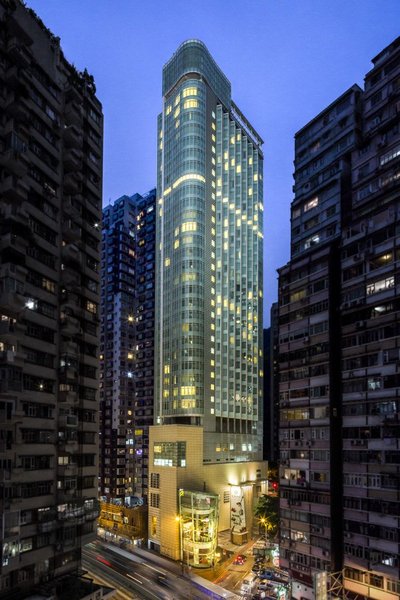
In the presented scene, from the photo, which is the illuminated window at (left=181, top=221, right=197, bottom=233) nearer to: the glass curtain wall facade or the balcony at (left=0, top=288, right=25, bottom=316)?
the glass curtain wall facade

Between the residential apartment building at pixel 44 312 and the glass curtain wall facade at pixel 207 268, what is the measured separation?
56.8 meters

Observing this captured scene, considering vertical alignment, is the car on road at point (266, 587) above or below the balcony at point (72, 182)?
below

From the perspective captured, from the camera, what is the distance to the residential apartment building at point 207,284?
11400cm

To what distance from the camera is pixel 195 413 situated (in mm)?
112500

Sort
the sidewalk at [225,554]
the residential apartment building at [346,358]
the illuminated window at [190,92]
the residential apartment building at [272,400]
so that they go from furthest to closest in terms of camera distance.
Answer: the residential apartment building at [272,400], the illuminated window at [190,92], the sidewalk at [225,554], the residential apartment building at [346,358]

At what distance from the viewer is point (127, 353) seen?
15225cm

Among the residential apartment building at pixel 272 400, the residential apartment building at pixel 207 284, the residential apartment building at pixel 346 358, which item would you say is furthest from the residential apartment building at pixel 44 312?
the residential apartment building at pixel 272 400

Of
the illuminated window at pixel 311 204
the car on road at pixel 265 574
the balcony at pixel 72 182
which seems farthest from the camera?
the car on road at pixel 265 574

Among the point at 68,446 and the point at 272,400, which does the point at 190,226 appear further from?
the point at 272,400

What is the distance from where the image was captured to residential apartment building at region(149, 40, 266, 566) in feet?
374

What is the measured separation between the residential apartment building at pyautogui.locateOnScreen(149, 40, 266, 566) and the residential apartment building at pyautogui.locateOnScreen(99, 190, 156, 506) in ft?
75.6

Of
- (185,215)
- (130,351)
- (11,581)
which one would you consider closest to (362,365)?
(11,581)

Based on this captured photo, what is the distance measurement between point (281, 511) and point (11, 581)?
34.9m

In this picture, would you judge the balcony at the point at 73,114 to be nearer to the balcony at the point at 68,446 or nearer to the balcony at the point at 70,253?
the balcony at the point at 70,253
